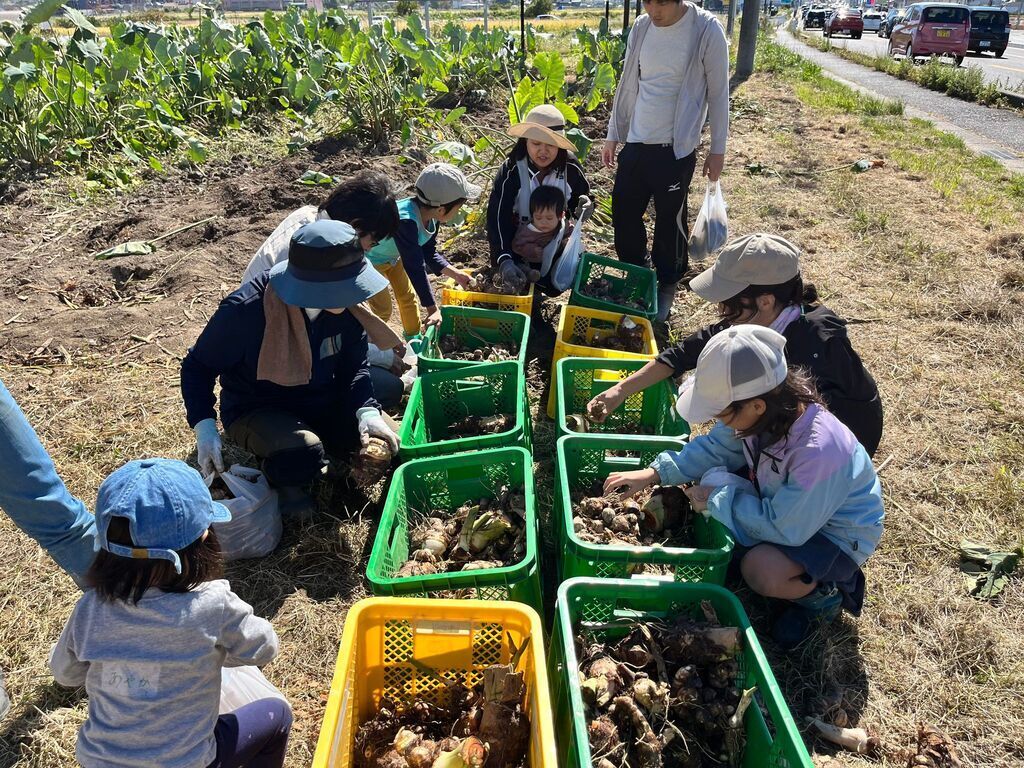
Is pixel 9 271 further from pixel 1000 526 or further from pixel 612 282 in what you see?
pixel 1000 526

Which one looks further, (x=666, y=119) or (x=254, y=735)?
(x=666, y=119)

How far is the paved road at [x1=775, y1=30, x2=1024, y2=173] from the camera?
9.47 meters

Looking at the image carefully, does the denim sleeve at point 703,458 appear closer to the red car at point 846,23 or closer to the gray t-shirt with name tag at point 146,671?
the gray t-shirt with name tag at point 146,671

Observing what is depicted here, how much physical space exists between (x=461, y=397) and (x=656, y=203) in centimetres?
194

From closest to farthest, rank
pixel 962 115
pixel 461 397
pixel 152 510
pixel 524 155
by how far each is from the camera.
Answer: pixel 152 510 < pixel 461 397 < pixel 524 155 < pixel 962 115

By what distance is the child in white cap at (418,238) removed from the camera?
3486 mm

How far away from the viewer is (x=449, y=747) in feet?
5.93

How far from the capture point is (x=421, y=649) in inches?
76.2

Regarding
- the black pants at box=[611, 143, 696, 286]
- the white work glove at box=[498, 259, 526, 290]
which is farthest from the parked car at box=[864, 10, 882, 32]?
the white work glove at box=[498, 259, 526, 290]

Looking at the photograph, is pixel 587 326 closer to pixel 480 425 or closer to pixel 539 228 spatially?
pixel 539 228

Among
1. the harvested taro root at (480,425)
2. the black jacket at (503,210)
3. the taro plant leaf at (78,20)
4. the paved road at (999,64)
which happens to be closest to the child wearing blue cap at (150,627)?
the harvested taro root at (480,425)

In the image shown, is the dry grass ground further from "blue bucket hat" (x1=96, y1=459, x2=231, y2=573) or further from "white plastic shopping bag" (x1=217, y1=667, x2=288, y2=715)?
"blue bucket hat" (x1=96, y1=459, x2=231, y2=573)

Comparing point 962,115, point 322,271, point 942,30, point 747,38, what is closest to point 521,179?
point 322,271

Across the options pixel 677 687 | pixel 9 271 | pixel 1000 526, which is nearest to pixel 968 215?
pixel 1000 526
